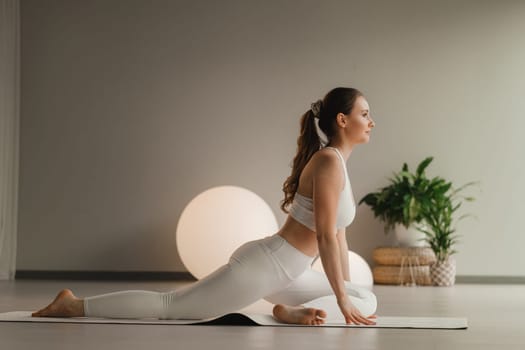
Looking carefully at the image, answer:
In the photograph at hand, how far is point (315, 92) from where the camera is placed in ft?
22.2

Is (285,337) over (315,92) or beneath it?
beneath

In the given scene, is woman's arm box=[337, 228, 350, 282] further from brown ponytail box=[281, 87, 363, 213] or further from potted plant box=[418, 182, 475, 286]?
potted plant box=[418, 182, 475, 286]

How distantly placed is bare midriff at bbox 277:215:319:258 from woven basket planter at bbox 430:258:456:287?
321cm

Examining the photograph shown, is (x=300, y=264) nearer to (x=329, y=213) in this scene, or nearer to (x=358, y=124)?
(x=329, y=213)

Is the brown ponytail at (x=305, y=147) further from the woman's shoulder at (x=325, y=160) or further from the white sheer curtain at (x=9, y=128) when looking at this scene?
the white sheer curtain at (x=9, y=128)

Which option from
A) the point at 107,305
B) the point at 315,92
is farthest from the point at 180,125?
the point at 107,305

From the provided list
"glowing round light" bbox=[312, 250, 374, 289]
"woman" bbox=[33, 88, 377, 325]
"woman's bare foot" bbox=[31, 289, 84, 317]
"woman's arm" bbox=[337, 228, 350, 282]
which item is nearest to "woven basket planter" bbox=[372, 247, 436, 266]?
"glowing round light" bbox=[312, 250, 374, 289]

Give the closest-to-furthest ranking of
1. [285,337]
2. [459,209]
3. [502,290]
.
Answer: [285,337], [502,290], [459,209]

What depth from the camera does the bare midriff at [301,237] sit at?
10.1 ft

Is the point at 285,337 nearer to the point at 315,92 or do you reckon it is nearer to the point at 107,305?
the point at 107,305

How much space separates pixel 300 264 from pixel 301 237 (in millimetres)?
102

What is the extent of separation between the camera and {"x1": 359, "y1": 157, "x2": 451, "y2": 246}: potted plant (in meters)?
6.22

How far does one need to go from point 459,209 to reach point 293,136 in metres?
1.43

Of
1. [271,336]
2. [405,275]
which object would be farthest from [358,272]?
[271,336]
